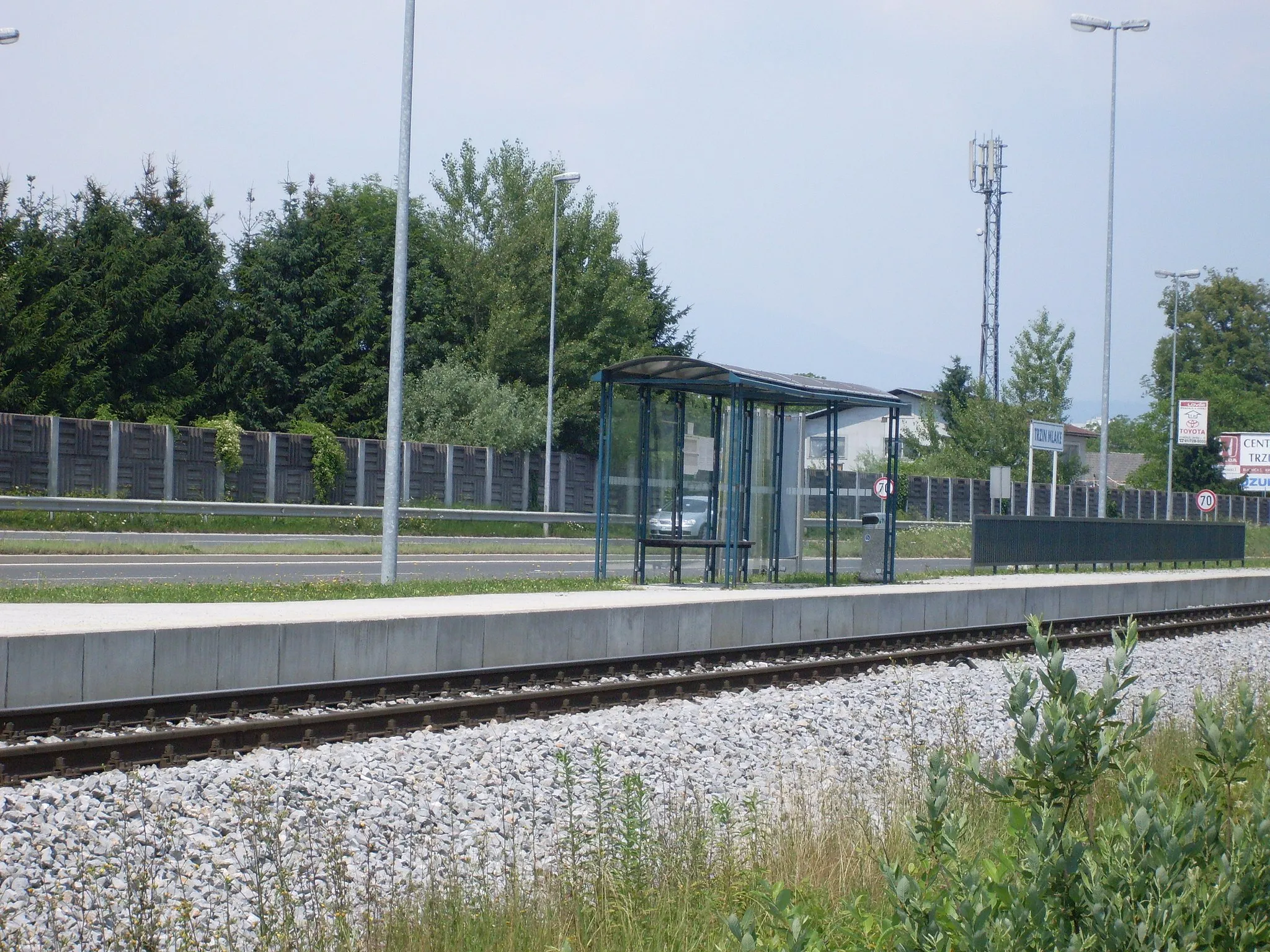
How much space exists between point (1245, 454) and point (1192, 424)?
7.18m

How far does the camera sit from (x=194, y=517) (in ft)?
104

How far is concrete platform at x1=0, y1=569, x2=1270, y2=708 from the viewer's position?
10289 millimetres

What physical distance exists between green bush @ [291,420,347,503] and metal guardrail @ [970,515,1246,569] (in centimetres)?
1817

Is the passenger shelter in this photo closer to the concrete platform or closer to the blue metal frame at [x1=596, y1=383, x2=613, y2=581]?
the blue metal frame at [x1=596, y1=383, x2=613, y2=581]

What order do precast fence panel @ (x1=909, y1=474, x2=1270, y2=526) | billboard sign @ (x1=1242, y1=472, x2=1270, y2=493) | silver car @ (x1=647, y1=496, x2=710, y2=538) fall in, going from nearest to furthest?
silver car @ (x1=647, y1=496, x2=710, y2=538) → precast fence panel @ (x1=909, y1=474, x2=1270, y2=526) → billboard sign @ (x1=1242, y1=472, x2=1270, y2=493)

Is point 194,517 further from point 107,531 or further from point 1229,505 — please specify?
point 1229,505

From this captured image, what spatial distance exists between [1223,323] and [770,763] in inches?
4444

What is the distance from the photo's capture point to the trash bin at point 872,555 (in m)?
23.4

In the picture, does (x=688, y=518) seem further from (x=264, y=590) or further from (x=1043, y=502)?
(x=1043, y=502)

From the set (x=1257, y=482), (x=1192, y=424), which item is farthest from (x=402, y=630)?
(x=1257, y=482)

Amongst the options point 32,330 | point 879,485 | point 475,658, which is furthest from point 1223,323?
point 475,658

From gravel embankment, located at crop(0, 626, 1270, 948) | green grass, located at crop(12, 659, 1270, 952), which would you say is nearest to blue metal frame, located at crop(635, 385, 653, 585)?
gravel embankment, located at crop(0, 626, 1270, 948)

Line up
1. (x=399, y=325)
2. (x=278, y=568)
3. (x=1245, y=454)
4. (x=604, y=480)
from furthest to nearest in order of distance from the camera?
(x=1245, y=454) < (x=278, y=568) < (x=604, y=480) < (x=399, y=325)

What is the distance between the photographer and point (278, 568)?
2333 centimetres
